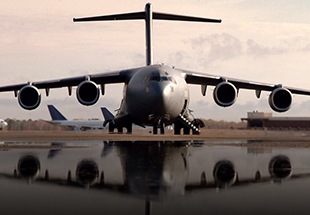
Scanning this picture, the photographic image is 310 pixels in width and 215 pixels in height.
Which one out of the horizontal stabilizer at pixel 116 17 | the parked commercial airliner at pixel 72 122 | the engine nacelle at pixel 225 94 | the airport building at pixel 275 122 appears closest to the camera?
the engine nacelle at pixel 225 94

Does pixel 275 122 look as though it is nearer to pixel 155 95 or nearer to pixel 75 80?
pixel 75 80

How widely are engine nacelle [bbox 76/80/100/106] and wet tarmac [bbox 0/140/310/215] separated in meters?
12.1

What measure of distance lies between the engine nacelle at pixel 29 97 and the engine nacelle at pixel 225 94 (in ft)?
31.8

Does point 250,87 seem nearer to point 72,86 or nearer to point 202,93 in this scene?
point 202,93

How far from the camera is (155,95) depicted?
17.7 metres

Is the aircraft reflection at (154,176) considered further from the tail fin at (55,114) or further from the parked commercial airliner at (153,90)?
the tail fin at (55,114)

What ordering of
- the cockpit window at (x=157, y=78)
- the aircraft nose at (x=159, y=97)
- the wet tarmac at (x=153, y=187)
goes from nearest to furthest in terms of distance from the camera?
the wet tarmac at (x=153, y=187), the aircraft nose at (x=159, y=97), the cockpit window at (x=157, y=78)

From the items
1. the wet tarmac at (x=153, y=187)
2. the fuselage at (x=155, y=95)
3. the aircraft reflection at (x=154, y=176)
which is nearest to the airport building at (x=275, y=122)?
the fuselage at (x=155, y=95)

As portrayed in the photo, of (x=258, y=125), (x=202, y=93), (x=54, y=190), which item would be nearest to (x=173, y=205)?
(x=54, y=190)

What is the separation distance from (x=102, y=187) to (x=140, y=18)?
69.2 feet

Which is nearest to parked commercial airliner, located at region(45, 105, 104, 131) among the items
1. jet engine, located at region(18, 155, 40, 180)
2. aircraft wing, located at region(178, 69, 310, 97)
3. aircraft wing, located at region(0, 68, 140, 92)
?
aircraft wing, located at region(0, 68, 140, 92)

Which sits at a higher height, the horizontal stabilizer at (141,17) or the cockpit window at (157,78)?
the horizontal stabilizer at (141,17)

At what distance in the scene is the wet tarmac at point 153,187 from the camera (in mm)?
3785

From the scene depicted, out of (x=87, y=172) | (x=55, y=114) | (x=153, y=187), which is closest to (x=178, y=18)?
(x=87, y=172)
